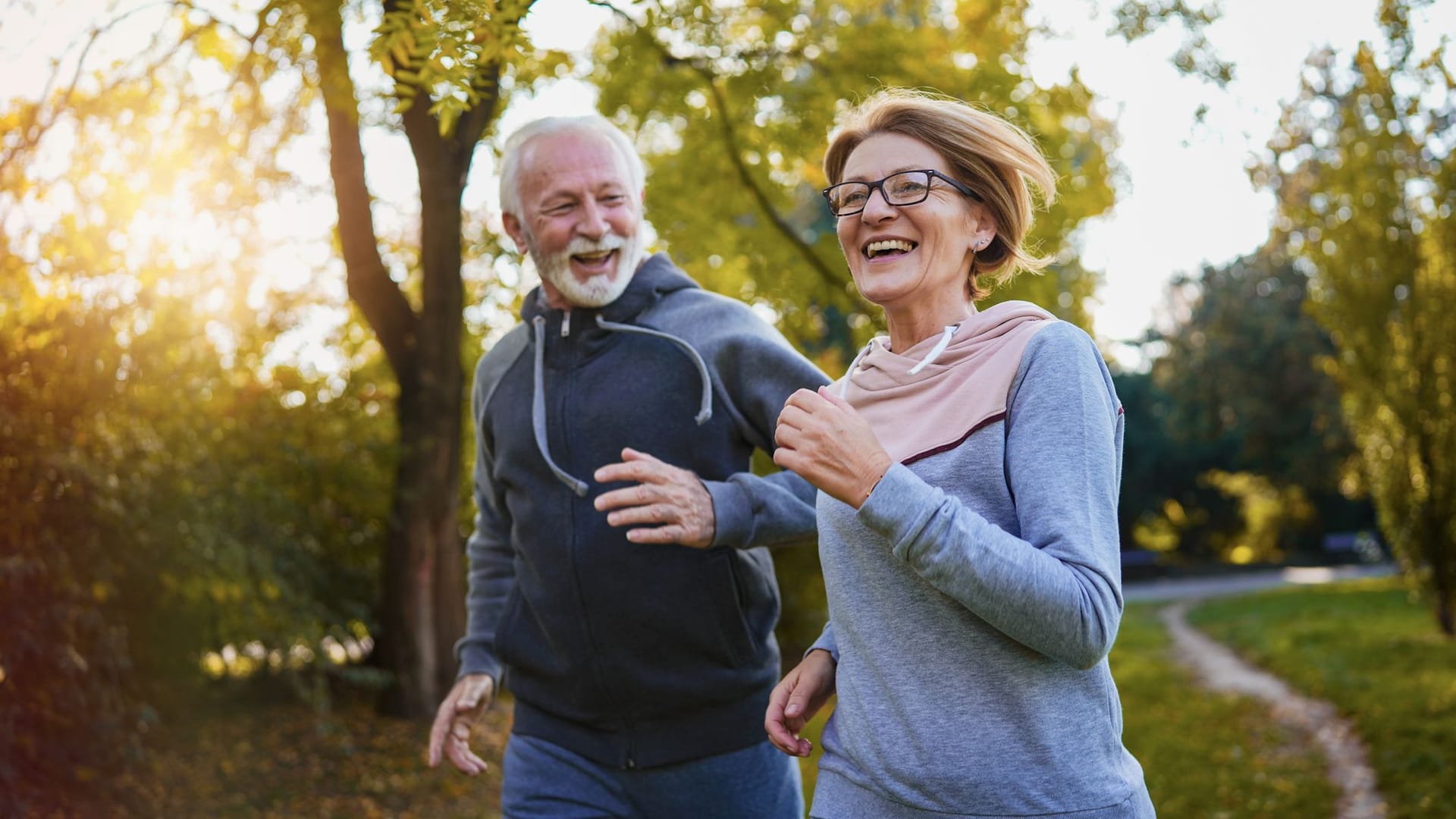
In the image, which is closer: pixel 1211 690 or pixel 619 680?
pixel 619 680

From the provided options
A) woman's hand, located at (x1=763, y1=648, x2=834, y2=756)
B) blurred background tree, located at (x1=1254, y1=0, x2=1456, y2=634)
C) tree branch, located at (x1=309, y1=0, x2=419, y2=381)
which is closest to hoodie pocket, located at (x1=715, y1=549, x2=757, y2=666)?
woman's hand, located at (x1=763, y1=648, x2=834, y2=756)

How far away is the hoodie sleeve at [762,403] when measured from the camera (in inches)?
112

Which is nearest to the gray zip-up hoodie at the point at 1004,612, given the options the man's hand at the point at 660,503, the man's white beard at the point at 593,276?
the man's hand at the point at 660,503

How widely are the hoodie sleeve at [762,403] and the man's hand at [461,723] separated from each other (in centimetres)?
84

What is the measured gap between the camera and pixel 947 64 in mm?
8977

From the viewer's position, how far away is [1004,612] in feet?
5.95

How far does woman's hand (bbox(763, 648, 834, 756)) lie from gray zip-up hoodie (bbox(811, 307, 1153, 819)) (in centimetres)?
28

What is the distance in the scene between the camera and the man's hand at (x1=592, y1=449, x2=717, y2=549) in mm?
2635

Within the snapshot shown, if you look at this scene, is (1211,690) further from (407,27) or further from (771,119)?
(407,27)

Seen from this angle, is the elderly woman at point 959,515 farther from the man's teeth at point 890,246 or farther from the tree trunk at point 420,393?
the tree trunk at point 420,393

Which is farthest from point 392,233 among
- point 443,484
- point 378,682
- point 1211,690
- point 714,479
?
point 714,479

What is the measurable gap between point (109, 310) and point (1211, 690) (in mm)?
10794

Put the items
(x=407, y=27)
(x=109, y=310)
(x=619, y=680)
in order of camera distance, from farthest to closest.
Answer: (x=109, y=310), (x=407, y=27), (x=619, y=680)

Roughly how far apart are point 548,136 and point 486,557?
1.15m
